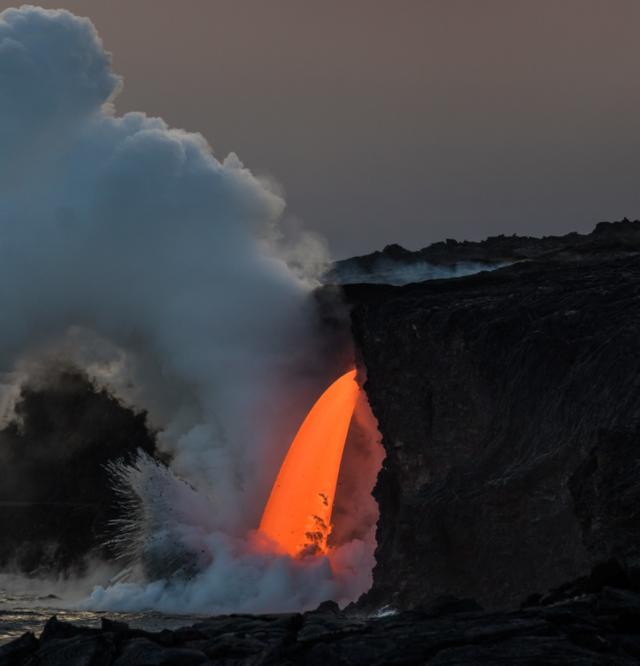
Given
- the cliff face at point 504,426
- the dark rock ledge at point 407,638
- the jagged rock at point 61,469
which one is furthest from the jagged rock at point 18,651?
the jagged rock at point 61,469

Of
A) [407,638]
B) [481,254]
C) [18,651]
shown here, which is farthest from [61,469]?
[407,638]

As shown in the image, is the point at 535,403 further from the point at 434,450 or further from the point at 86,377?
the point at 86,377

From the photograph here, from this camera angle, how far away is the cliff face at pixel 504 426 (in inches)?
2296

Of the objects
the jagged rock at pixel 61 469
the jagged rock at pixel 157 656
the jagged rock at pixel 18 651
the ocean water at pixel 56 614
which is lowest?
the jagged rock at pixel 157 656

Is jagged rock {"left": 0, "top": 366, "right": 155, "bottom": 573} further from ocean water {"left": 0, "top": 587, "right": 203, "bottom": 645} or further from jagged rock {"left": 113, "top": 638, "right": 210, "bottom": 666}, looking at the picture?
jagged rock {"left": 113, "top": 638, "right": 210, "bottom": 666}

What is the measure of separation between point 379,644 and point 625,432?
56.0 feet

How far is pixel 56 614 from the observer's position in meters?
78.3

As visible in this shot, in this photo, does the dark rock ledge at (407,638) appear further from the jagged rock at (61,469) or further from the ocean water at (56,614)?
the jagged rock at (61,469)

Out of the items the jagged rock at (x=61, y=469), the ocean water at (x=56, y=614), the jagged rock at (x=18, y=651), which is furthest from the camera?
the jagged rock at (x=61, y=469)

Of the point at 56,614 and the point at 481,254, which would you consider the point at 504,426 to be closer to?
the point at 56,614

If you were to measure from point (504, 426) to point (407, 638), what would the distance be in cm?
3010

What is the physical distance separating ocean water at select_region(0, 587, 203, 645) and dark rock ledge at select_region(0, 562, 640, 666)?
19754mm

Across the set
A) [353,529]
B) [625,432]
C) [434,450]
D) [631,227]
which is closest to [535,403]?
[434,450]

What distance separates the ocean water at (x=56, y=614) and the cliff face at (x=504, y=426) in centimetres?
1075
